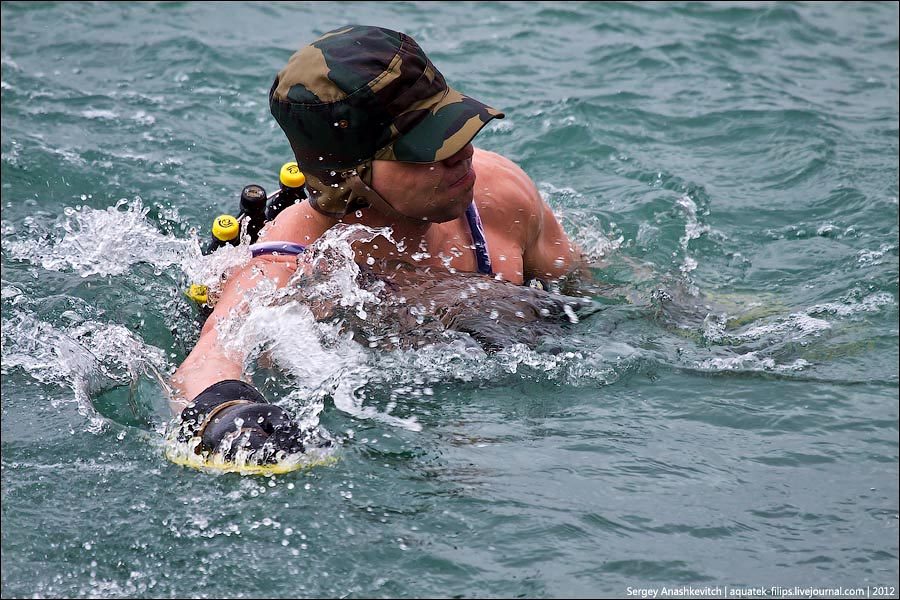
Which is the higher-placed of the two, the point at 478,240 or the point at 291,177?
the point at 291,177

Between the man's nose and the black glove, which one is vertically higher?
the man's nose

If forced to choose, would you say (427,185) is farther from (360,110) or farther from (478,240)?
(478,240)

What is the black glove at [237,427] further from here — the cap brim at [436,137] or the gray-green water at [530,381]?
the cap brim at [436,137]

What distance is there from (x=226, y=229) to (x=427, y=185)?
91cm

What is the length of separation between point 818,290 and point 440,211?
77.8 inches

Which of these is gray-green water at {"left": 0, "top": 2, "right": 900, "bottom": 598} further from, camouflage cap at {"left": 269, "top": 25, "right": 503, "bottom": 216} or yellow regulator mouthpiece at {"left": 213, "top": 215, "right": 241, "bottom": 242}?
camouflage cap at {"left": 269, "top": 25, "right": 503, "bottom": 216}

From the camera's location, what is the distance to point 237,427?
9.46 feet

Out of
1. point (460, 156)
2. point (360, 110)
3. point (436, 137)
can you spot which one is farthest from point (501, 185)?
point (360, 110)

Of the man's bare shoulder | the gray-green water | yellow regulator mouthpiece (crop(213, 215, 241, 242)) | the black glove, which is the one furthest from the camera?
the man's bare shoulder

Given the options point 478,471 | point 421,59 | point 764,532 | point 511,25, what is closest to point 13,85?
point 511,25

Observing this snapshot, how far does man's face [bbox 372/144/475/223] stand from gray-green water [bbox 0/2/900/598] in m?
0.55

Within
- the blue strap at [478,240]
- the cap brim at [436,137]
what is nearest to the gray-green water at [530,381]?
the blue strap at [478,240]

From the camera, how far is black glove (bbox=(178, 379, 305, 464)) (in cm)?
288

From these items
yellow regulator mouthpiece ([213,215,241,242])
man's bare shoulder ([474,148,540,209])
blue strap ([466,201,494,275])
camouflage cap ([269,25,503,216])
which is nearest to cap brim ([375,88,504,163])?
camouflage cap ([269,25,503,216])
